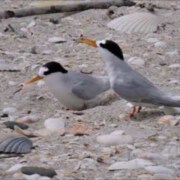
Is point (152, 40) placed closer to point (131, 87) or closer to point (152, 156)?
point (131, 87)

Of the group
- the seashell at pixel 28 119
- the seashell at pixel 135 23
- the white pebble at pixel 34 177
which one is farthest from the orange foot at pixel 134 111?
the seashell at pixel 135 23

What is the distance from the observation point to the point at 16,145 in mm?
3971

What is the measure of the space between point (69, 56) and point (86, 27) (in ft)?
2.50

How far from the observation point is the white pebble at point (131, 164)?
374 centimetres

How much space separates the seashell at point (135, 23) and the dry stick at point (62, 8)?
45 centimetres

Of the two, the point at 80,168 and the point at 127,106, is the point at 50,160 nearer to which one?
the point at 80,168

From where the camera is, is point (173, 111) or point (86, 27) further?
point (86, 27)

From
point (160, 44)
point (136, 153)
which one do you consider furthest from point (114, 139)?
point (160, 44)

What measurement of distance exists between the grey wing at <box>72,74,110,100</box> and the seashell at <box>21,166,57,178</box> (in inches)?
53.9

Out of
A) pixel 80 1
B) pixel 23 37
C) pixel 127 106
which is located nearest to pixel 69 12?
pixel 80 1

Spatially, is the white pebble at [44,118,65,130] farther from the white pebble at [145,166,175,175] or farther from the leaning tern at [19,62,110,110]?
the white pebble at [145,166,175,175]

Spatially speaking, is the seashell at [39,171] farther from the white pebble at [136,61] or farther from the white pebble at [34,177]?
the white pebble at [136,61]

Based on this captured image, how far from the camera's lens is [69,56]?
19.6 feet

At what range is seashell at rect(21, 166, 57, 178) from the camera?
3.63 meters
